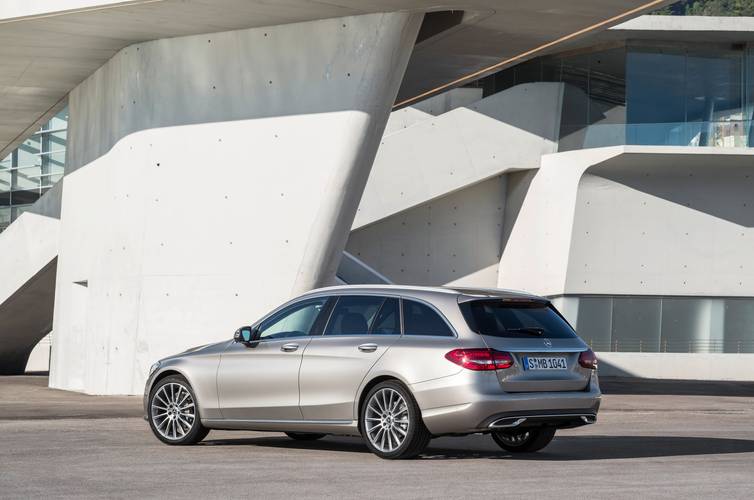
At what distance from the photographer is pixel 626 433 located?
15.2m

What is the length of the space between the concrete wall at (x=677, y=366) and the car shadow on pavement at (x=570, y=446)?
989 inches

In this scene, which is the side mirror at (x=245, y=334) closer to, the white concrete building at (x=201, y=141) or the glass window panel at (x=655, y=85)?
the white concrete building at (x=201, y=141)

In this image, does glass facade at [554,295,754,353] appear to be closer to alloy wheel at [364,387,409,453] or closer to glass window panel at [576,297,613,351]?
glass window panel at [576,297,613,351]

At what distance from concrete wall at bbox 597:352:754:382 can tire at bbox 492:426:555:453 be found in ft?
89.2

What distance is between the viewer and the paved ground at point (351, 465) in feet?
29.8

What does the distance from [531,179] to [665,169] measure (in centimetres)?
420

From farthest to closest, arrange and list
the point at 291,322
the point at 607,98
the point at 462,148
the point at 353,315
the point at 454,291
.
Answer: the point at 462,148 < the point at 607,98 < the point at 291,322 < the point at 353,315 < the point at 454,291

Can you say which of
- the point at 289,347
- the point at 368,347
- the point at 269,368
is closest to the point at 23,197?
the point at 269,368

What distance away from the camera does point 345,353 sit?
11703 mm

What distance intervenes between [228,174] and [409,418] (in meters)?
10.6

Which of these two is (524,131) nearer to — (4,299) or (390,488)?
(4,299)

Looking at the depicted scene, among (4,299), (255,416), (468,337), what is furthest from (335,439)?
(4,299)

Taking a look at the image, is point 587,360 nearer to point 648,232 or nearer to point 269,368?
point 269,368

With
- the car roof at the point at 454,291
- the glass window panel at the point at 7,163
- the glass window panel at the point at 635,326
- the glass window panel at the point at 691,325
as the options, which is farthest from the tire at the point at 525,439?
the glass window panel at the point at 7,163
